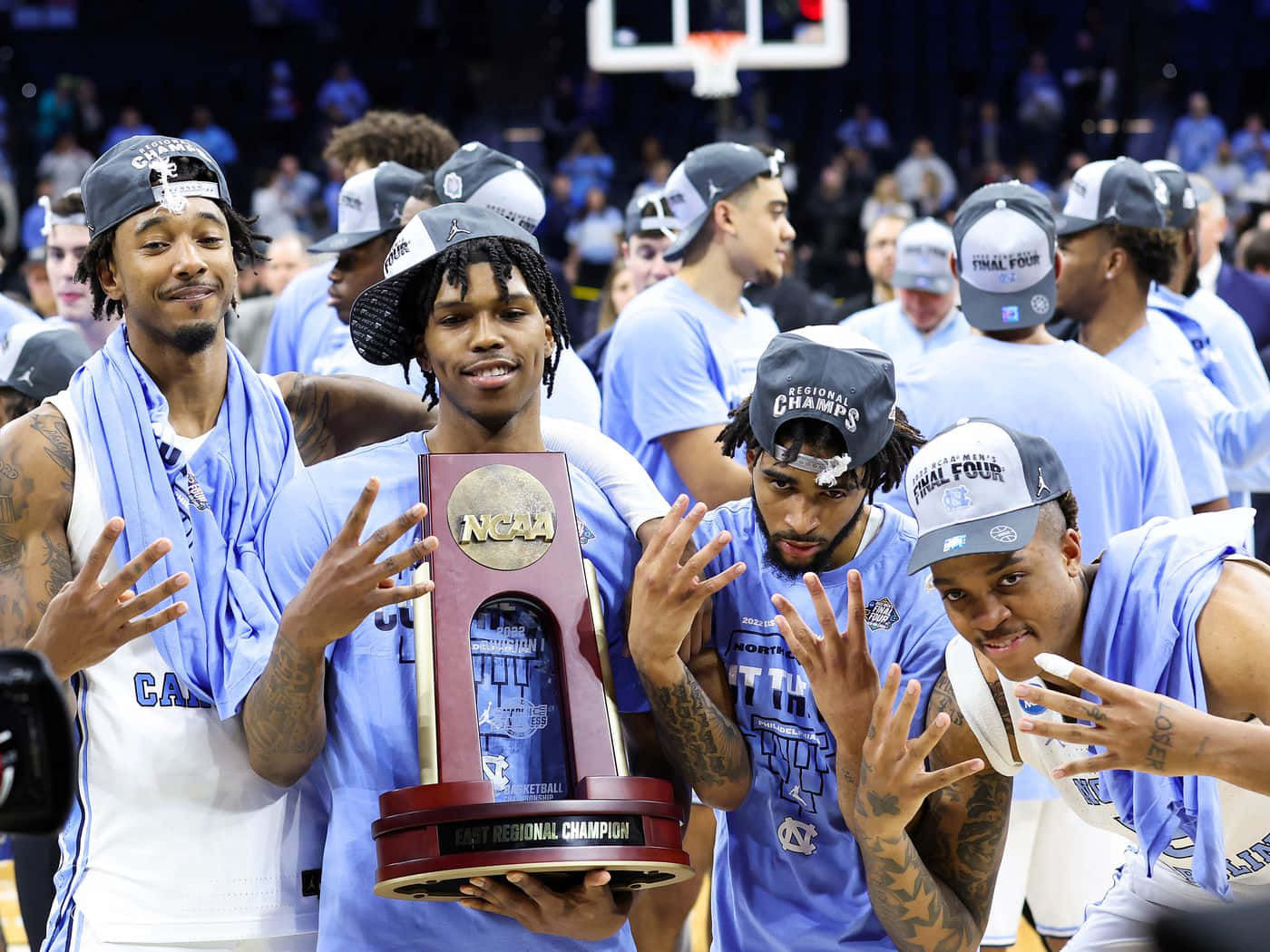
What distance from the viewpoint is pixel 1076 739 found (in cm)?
240

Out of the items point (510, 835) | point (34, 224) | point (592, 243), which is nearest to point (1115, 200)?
point (510, 835)

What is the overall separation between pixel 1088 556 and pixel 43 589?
262cm

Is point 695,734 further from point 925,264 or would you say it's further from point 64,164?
point 64,164

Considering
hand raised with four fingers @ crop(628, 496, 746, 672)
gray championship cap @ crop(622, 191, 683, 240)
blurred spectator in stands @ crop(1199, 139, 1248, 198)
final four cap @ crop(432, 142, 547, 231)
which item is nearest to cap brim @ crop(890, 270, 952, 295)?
gray championship cap @ crop(622, 191, 683, 240)

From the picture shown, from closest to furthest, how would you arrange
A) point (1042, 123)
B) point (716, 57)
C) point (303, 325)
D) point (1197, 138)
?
point (303, 325), point (716, 57), point (1197, 138), point (1042, 123)

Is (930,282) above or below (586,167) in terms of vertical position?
below

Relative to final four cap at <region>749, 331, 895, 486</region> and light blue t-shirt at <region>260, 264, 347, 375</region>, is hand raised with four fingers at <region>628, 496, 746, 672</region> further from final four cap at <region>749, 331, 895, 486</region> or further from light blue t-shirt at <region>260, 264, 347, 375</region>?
light blue t-shirt at <region>260, 264, 347, 375</region>

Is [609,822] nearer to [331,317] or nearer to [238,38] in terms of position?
[331,317]

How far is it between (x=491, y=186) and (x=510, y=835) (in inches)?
105

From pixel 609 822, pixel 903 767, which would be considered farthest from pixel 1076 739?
pixel 609 822

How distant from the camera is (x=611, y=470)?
290 centimetres

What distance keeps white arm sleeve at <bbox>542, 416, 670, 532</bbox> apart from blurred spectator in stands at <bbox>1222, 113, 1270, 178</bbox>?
15919mm

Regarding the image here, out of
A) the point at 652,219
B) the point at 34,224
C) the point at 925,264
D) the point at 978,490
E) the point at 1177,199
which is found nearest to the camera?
the point at 978,490

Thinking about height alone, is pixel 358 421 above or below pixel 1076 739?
above
